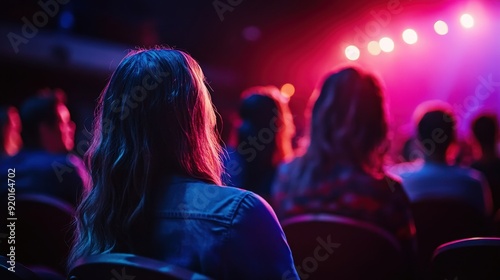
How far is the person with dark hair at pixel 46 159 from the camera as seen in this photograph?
3.16 m

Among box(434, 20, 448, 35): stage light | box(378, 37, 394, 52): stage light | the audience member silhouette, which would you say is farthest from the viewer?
box(378, 37, 394, 52): stage light

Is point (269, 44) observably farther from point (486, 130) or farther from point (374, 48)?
point (486, 130)

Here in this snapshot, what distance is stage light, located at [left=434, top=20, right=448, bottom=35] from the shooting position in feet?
29.2

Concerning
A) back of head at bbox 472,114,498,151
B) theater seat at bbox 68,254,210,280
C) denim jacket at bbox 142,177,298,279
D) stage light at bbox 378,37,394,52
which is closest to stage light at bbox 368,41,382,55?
stage light at bbox 378,37,394,52

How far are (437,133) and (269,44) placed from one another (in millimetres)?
6959

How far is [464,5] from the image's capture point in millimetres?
8250

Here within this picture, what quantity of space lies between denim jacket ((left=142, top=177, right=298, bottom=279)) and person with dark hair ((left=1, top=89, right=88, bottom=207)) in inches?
75.2

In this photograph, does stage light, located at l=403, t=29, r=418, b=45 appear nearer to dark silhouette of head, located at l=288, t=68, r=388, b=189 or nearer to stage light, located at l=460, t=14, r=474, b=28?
stage light, located at l=460, t=14, r=474, b=28

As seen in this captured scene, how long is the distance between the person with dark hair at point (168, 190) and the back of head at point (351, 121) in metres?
0.96

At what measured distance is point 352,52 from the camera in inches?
383

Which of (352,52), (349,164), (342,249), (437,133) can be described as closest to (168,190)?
(342,249)

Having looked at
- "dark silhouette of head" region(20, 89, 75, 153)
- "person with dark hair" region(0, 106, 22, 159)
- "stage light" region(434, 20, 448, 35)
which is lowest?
"person with dark hair" region(0, 106, 22, 159)

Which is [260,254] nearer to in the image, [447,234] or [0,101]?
[447,234]

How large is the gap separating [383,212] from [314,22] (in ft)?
23.1
